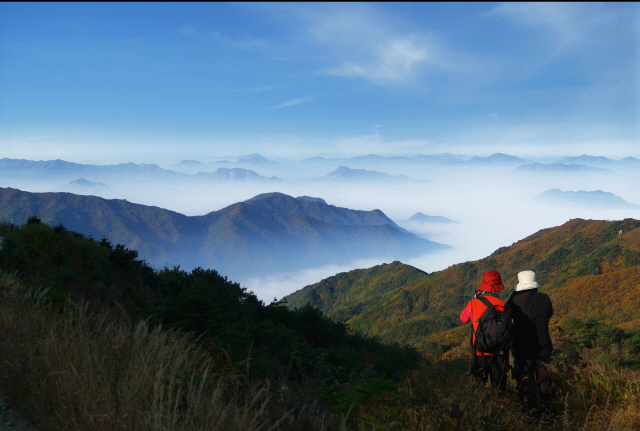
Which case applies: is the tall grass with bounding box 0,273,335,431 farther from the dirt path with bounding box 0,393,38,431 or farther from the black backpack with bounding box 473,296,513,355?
the black backpack with bounding box 473,296,513,355

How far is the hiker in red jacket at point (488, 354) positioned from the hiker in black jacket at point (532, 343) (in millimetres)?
173

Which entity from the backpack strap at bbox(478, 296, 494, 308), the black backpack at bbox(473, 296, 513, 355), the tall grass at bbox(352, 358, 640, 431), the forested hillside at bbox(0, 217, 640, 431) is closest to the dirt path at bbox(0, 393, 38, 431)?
the forested hillside at bbox(0, 217, 640, 431)

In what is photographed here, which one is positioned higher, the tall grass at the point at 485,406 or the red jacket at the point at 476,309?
the red jacket at the point at 476,309

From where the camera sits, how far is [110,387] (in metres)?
2.46

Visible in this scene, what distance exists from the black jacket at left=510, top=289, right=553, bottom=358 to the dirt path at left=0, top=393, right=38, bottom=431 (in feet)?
13.9

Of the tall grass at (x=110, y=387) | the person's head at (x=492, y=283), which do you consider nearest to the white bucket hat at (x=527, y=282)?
the person's head at (x=492, y=283)

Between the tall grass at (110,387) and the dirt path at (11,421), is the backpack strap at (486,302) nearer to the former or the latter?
the tall grass at (110,387)

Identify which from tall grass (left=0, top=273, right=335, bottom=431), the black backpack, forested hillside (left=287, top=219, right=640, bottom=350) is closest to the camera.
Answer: tall grass (left=0, top=273, right=335, bottom=431)

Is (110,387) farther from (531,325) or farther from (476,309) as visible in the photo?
(531,325)

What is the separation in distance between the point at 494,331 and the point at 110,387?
3442mm

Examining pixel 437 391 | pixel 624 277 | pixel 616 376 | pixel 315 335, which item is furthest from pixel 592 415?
pixel 624 277

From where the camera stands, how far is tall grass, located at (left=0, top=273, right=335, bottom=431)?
2260mm

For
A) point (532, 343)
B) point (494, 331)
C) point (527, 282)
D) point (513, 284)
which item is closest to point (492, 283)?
point (527, 282)

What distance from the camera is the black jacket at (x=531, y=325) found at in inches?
160
